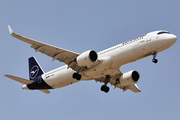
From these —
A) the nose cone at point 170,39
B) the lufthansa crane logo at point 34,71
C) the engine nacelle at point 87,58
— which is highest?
the lufthansa crane logo at point 34,71

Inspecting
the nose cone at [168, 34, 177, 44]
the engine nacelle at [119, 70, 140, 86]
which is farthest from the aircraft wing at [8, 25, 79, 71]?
the nose cone at [168, 34, 177, 44]

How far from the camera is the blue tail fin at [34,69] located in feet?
135

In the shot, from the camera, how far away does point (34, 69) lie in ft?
139

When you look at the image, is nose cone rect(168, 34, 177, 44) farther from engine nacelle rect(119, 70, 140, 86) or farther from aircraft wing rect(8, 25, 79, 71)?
aircraft wing rect(8, 25, 79, 71)

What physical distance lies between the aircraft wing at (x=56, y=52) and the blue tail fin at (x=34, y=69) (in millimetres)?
7101

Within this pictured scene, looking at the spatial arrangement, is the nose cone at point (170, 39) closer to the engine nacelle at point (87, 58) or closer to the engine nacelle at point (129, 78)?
the engine nacelle at point (87, 58)

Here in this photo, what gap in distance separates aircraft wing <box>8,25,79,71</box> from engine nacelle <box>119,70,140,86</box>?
23.2 ft

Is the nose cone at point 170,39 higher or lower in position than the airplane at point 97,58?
higher

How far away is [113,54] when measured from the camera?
33.3 meters

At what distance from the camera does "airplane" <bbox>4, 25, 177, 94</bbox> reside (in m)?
32.3

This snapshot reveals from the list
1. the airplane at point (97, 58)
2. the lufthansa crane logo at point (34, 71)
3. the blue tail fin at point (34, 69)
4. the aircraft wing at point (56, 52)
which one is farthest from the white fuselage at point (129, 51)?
the lufthansa crane logo at point (34, 71)

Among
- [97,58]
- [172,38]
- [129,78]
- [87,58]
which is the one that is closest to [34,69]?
[87,58]

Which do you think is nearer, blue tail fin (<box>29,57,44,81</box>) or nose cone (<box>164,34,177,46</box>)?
nose cone (<box>164,34,177,46</box>)

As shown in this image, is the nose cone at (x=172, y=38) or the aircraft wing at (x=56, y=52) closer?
the nose cone at (x=172, y=38)
